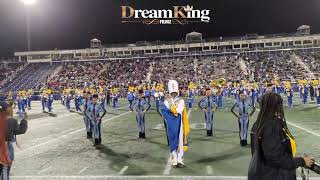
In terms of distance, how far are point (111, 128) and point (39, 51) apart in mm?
65864

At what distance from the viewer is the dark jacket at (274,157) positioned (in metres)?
3.86

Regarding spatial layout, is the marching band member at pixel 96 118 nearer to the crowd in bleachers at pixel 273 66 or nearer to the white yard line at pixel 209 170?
the white yard line at pixel 209 170

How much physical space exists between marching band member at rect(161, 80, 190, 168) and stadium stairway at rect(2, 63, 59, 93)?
6183cm

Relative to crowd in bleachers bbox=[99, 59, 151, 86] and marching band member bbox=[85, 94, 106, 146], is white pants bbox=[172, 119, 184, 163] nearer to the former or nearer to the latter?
marching band member bbox=[85, 94, 106, 146]

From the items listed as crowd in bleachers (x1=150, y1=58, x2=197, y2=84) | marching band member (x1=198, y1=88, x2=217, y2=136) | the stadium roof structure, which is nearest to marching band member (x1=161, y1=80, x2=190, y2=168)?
marching band member (x1=198, y1=88, x2=217, y2=136)

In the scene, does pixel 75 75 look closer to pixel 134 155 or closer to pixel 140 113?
pixel 140 113

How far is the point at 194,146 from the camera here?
43.9ft

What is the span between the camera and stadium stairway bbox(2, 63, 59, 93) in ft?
227

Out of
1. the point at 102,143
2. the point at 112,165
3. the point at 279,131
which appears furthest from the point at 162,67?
the point at 279,131

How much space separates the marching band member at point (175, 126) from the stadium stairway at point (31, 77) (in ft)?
203

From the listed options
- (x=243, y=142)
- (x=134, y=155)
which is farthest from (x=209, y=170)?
(x=243, y=142)

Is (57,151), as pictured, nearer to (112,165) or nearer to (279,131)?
(112,165)

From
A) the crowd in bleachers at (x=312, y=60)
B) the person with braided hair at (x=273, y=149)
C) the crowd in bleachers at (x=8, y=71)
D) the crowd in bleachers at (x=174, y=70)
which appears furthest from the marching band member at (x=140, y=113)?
the crowd in bleachers at (x=8, y=71)

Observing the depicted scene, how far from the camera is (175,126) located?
1005 centimetres
